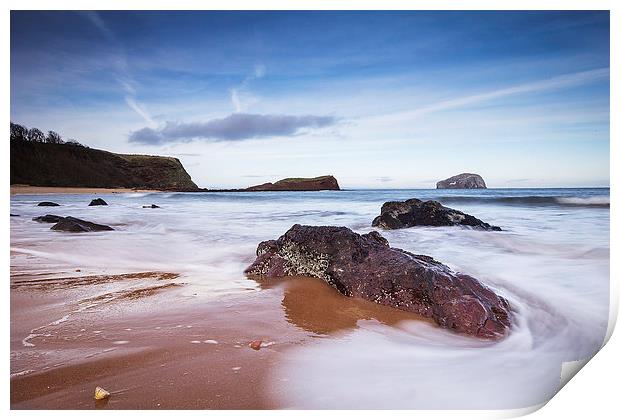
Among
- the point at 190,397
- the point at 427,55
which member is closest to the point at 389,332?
the point at 190,397

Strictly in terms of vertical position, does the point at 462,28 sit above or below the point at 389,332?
above

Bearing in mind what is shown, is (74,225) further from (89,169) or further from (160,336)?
(160,336)

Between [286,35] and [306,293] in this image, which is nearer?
[306,293]

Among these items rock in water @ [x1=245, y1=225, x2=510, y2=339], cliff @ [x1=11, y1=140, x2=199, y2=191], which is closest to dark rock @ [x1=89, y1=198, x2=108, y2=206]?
cliff @ [x1=11, y1=140, x2=199, y2=191]

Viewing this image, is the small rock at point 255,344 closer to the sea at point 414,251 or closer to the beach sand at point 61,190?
the sea at point 414,251

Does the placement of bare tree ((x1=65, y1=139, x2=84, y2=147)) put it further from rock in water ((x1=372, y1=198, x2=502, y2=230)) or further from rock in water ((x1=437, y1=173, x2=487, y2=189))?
rock in water ((x1=372, y1=198, x2=502, y2=230))

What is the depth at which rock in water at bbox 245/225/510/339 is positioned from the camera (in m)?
1.87

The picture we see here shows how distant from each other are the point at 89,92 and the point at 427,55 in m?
2.21

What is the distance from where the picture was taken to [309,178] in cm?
308

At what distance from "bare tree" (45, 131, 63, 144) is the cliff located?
27 mm

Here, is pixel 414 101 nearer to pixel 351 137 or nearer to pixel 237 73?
pixel 351 137

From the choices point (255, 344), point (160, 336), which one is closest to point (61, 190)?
point (160, 336)
